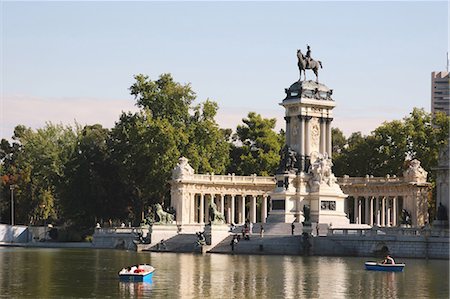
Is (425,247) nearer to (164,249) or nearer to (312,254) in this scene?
(312,254)

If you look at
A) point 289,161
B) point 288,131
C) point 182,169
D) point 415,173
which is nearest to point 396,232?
point 289,161

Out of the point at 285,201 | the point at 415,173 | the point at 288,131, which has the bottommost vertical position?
the point at 285,201

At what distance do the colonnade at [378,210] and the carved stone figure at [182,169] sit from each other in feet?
49.8

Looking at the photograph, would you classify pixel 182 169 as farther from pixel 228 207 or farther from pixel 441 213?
pixel 441 213

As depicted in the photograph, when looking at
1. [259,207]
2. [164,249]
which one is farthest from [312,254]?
[259,207]

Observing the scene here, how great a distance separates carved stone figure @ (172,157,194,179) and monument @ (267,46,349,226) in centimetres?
1626

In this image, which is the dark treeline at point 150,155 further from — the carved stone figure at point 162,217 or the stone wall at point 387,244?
the stone wall at point 387,244

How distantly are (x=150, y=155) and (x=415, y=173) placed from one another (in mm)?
24530

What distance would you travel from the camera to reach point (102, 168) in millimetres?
106562

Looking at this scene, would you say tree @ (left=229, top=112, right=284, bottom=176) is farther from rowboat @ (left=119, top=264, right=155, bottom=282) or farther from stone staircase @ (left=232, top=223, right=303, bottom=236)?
rowboat @ (left=119, top=264, right=155, bottom=282)

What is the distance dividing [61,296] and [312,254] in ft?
108

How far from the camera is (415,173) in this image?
97000 mm

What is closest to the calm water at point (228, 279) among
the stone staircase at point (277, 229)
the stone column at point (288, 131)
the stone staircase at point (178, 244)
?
the stone staircase at point (277, 229)

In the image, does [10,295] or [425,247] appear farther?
[425,247]
